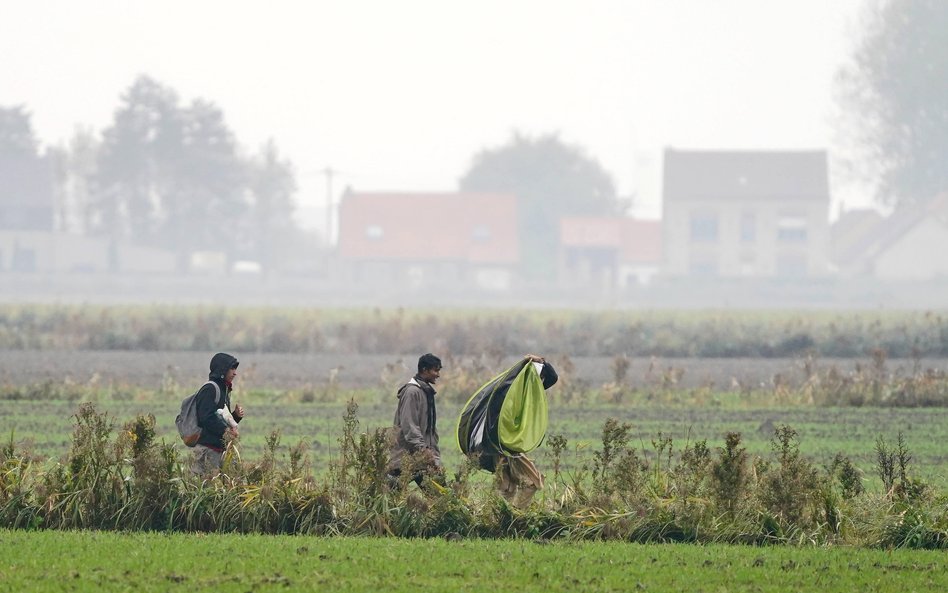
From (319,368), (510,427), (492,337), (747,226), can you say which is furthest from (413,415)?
(747,226)

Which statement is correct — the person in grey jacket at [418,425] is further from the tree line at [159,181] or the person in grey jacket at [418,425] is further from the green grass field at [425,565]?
the tree line at [159,181]

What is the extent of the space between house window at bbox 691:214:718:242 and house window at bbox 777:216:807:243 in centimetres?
467

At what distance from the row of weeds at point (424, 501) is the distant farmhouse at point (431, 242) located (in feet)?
290

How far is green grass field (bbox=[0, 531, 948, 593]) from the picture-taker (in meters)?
10.1

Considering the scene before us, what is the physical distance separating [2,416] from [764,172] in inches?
3707

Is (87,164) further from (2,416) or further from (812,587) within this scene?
(812,587)

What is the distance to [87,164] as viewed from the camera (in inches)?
5546

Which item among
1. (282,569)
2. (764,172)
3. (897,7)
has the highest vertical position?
(897,7)

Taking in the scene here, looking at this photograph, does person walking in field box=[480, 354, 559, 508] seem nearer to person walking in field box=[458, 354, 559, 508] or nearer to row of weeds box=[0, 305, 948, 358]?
person walking in field box=[458, 354, 559, 508]

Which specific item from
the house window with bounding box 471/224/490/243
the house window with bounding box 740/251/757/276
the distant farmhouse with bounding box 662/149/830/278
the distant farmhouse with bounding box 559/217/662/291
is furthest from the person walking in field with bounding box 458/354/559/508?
the house window with bounding box 740/251/757/276

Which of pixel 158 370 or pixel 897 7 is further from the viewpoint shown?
pixel 897 7

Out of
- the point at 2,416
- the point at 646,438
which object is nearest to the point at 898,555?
the point at 646,438

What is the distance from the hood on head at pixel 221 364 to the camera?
41.3 feet

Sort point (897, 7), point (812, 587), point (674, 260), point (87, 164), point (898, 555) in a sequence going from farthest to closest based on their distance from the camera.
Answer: point (87, 164) → point (897, 7) → point (674, 260) → point (898, 555) → point (812, 587)
